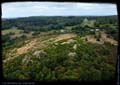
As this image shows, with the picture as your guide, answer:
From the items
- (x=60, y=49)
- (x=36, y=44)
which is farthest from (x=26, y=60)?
(x=60, y=49)

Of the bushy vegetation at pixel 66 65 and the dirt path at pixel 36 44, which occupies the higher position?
the dirt path at pixel 36 44

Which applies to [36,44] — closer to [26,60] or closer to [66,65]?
[26,60]

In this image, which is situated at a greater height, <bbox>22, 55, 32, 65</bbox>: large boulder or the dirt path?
the dirt path

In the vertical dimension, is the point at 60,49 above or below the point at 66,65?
above

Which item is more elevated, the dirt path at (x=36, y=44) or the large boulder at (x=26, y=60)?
the dirt path at (x=36, y=44)

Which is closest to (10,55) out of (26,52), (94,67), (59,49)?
(26,52)

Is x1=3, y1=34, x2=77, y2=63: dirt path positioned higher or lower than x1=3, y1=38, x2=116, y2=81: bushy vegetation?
higher

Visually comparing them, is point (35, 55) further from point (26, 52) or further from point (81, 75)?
point (81, 75)

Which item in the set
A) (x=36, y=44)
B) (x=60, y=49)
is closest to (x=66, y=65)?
(x=60, y=49)
